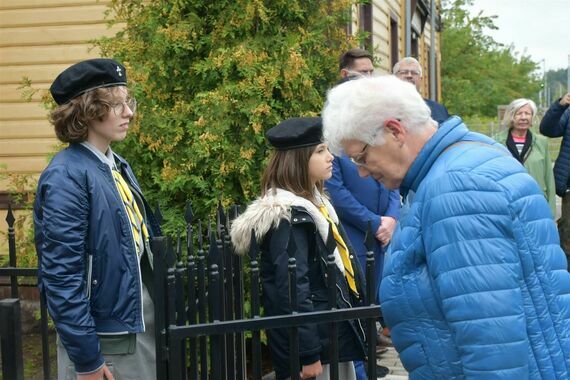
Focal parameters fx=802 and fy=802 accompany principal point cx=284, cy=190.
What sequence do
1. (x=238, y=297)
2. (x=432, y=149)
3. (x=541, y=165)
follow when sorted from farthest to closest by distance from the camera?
(x=541, y=165), (x=238, y=297), (x=432, y=149)

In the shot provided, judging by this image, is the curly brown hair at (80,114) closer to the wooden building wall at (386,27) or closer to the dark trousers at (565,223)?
the dark trousers at (565,223)

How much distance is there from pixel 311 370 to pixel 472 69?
40.3 m

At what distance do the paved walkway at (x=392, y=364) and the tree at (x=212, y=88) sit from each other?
5.34 feet

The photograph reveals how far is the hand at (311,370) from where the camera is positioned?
3.65 m

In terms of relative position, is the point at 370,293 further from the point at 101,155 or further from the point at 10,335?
the point at 10,335

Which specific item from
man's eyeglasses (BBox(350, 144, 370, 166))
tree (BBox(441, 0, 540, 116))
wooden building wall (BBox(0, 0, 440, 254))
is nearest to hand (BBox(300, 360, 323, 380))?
man's eyeglasses (BBox(350, 144, 370, 166))

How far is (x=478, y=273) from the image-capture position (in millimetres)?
2072

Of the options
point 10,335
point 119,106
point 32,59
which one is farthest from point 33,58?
point 10,335

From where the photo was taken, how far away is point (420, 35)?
2244 cm

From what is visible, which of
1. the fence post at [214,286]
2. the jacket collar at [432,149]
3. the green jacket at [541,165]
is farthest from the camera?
the green jacket at [541,165]

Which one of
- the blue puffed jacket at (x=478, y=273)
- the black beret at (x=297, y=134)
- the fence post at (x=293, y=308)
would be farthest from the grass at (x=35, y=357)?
the blue puffed jacket at (x=478, y=273)

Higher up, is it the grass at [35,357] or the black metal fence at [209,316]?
the black metal fence at [209,316]

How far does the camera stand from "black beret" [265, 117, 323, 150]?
4.04 meters

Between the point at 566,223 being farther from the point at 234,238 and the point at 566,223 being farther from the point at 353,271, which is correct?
the point at 234,238
